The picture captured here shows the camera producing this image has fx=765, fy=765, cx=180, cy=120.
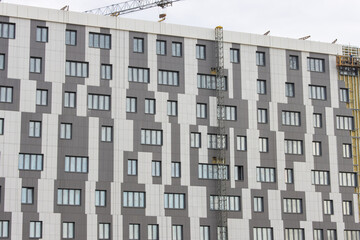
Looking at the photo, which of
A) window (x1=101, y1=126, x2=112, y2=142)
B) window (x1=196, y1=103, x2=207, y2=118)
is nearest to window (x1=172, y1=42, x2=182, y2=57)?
window (x1=196, y1=103, x2=207, y2=118)

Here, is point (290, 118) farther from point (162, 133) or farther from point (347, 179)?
point (162, 133)

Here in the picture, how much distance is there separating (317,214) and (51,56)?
36408 millimetres

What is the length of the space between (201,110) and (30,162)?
69.5ft

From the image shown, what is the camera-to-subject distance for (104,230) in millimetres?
82500

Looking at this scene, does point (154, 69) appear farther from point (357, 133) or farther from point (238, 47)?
point (357, 133)

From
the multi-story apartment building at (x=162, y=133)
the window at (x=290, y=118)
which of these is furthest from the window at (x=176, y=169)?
the window at (x=290, y=118)

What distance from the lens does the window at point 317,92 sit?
314ft

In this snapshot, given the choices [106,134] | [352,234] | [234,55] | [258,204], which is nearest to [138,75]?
[106,134]

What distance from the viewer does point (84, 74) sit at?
8569 centimetres

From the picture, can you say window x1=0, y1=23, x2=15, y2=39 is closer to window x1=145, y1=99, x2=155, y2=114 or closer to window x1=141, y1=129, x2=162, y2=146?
window x1=145, y1=99, x2=155, y2=114

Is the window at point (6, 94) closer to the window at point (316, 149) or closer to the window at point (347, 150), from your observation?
the window at point (316, 149)

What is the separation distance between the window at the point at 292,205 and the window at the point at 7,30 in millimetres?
36826

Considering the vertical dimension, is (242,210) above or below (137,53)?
below

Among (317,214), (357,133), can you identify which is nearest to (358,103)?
(357,133)
